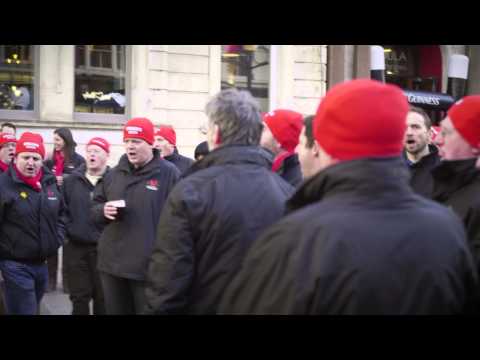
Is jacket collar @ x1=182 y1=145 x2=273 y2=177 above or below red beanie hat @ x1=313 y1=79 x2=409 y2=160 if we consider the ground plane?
below

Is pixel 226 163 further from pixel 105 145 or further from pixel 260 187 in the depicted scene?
pixel 105 145

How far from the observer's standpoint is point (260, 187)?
3.36 meters

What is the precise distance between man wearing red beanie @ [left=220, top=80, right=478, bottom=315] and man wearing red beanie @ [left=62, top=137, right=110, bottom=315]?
4625mm

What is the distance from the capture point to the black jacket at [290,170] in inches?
192

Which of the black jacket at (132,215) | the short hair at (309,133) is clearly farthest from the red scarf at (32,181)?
the short hair at (309,133)

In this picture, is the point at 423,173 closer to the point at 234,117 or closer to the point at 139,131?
the point at 234,117

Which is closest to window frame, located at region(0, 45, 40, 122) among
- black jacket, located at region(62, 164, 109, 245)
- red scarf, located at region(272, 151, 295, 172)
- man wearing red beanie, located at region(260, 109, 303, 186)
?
black jacket, located at region(62, 164, 109, 245)

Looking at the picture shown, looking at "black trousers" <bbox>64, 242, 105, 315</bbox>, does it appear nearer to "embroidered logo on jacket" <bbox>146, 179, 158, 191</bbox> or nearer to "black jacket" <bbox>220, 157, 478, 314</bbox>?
"embroidered logo on jacket" <bbox>146, 179, 158, 191</bbox>

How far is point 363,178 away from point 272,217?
4.60 ft

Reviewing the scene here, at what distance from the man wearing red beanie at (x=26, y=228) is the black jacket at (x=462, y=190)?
372 centimetres

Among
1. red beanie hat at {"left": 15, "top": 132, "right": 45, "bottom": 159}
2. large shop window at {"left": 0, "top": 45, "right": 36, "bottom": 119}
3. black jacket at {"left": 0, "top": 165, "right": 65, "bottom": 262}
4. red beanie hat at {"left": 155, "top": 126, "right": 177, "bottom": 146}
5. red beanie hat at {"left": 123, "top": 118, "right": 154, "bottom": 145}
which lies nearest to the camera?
red beanie hat at {"left": 123, "top": 118, "right": 154, "bottom": 145}

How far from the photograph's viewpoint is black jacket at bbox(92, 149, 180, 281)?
5105 millimetres
